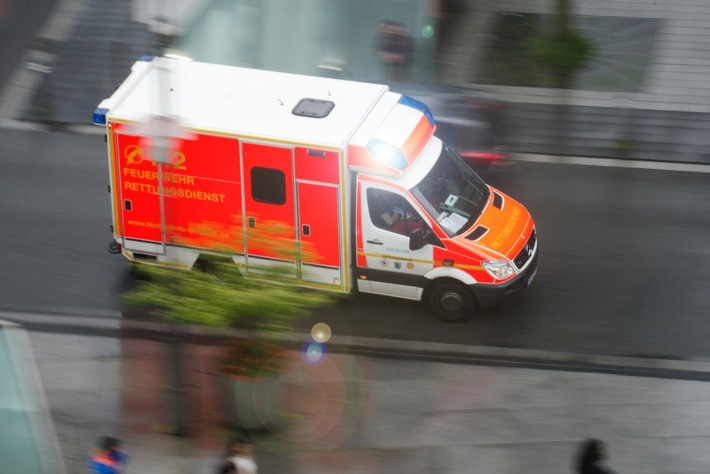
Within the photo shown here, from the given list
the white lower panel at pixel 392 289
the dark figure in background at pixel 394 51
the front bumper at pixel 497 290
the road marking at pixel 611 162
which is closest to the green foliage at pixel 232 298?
the white lower panel at pixel 392 289

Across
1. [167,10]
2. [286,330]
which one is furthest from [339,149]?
[167,10]

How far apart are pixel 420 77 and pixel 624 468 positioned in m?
10.5

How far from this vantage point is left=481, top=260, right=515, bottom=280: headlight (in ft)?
43.1

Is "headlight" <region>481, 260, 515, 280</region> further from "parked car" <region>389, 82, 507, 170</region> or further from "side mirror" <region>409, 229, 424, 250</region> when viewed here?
"parked car" <region>389, 82, 507, 170</region>

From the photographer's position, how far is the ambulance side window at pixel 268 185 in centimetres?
1299

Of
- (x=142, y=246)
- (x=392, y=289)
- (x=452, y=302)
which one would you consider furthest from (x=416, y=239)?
(x=142, y=246)

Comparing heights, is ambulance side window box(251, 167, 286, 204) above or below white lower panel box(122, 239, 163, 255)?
above

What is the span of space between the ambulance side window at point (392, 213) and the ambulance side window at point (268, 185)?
1149 mm

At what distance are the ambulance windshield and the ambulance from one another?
0.07 ft

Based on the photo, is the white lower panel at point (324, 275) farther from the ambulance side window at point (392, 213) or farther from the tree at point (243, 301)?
the tree at point (243, 301)

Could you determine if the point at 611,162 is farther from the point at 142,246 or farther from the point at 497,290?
the point at 142,246

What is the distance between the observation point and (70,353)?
13242mm

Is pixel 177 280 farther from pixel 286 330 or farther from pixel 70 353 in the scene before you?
pixel 70 353

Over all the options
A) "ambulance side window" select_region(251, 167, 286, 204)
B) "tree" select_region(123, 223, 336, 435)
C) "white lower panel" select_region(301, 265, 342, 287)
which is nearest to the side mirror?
"white lower panel" select_region(301, 265, 342, 287)
